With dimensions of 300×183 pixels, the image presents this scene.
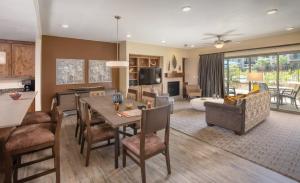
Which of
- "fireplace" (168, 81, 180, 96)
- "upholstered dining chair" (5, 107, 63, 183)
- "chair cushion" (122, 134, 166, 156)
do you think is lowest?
"chair cushion" (122, 134, 166, 156)

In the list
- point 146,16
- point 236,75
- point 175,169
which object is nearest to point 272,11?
point 146,16

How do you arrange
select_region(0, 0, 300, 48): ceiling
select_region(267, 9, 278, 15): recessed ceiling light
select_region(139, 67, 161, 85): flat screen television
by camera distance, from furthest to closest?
select_region(139, 67, 161, 85): flat screen television, select_region(267, 9, 278, 15): recessed ceiling light, select_region(0, 0, 300, 48): ceiling

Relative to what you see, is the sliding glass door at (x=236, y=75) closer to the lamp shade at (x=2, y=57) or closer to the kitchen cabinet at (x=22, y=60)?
the kitchen cabinet at (x=22, y=60)

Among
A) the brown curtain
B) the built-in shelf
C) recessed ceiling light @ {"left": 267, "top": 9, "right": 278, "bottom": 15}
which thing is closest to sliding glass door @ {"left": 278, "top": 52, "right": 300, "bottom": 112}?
the brown curtain

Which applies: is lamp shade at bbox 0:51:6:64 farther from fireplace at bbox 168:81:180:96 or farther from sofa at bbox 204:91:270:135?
fireplace at bbox 168:81:180:96

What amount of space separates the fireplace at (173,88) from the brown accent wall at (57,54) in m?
3.46

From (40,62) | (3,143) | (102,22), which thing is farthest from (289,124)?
(40,62)

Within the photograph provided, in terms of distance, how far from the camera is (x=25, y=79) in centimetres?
488

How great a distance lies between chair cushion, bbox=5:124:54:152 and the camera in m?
1.68

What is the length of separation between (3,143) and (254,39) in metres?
7.28

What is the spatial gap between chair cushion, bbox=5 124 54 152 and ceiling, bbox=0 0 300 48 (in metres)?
1.73

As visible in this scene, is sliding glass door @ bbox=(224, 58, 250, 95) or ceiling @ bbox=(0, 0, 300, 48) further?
sliding glass door @ bbox=(224, 58, 250, 95)

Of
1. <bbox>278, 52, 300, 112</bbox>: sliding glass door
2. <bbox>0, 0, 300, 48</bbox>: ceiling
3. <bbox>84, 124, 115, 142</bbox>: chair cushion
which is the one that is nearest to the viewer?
<bbox>84, 124, 115, 142</bbox>: chair cushion

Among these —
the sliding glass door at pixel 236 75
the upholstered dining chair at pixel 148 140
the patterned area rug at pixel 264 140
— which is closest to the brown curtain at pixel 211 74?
the sliding glass door at pixel 236 75
